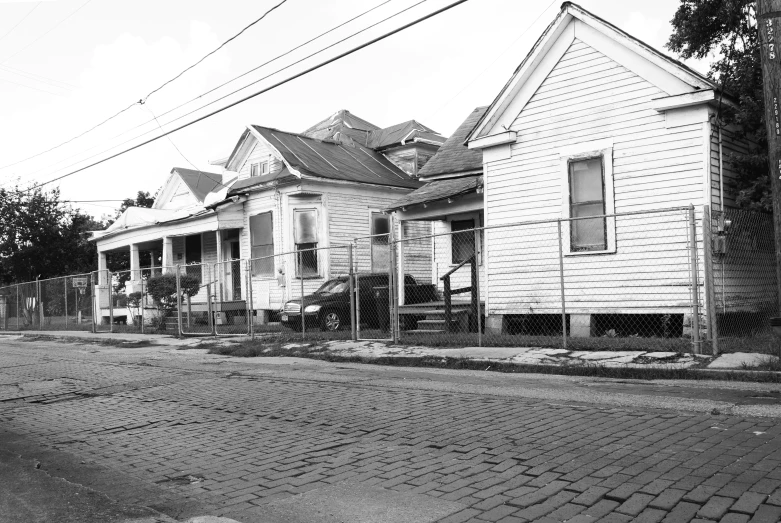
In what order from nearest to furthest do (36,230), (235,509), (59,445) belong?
(235,509) < (59,445) < (36,230)

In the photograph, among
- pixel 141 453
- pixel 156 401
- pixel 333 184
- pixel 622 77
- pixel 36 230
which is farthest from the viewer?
pixel 36 230

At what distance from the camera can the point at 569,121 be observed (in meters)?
Answer: 15.2

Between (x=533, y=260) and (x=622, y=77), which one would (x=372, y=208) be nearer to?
(x=533, y=260)

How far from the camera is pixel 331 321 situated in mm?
18750

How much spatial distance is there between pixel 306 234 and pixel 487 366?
13746 millimetres

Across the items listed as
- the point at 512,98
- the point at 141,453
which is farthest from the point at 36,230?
the point at 141,453

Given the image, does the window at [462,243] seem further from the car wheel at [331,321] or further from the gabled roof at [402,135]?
the gabled roof at [402,135]

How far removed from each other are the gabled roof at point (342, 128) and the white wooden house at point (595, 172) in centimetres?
1766

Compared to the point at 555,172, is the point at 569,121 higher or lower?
higher

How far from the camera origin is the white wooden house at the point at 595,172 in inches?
532

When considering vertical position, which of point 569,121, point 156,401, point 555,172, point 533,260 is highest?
point 569,121

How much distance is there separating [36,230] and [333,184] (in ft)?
69.7

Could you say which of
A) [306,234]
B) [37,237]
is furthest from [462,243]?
[37,237]

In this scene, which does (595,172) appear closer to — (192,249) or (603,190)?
(603,190)
